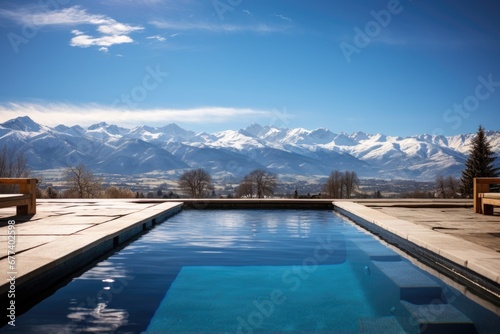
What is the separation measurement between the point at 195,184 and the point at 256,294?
81.3 meters

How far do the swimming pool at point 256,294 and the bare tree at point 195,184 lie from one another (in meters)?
76.9

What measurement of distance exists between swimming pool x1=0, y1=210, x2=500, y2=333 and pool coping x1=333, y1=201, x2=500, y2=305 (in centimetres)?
20

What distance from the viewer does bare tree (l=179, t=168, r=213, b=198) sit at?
84375 millimetres

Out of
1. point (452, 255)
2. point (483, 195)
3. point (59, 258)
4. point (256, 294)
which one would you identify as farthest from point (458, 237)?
point (59, 258)

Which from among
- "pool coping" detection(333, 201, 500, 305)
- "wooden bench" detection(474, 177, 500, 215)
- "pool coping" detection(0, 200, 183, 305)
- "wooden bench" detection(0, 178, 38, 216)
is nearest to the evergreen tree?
"wooden bench" detection(474, 177, 500, 215)

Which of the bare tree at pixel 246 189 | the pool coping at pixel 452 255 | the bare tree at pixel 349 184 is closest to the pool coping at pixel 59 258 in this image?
the pool coping at pixel 452 255

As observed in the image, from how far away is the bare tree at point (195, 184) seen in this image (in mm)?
84375

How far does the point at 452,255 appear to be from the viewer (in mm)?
4832

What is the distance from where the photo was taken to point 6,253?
486 centimetres

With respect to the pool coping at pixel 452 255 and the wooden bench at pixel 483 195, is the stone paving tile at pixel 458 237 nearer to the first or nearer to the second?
the pool coping at pixel 452 255

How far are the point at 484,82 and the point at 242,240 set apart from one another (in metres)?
11.3

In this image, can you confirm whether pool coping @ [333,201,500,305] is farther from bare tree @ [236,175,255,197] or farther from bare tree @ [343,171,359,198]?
bare tree @ [236,175,255,197]

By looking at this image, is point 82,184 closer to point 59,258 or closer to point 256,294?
point 59,258

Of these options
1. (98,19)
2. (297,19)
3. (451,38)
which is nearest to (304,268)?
(297,19)
